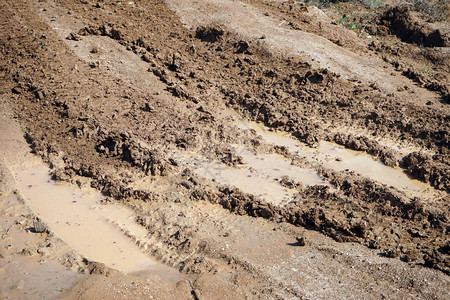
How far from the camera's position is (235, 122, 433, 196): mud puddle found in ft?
23.9

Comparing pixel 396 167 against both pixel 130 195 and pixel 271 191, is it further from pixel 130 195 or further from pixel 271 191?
pixel 130 195

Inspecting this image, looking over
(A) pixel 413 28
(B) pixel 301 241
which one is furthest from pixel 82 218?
(A) pixel 413 28

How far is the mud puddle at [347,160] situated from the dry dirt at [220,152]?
34 millimetres

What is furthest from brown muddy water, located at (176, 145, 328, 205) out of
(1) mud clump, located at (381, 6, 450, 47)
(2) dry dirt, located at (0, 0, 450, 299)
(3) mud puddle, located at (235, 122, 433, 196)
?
(1) mud clump, located at (381, 6, 450, 47)

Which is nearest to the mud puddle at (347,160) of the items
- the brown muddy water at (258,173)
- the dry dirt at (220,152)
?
the dry dirt at (220,152)

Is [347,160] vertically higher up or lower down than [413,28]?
lower down

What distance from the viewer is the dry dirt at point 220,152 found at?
529cm

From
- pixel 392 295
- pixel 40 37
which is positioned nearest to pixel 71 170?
pixel 40 37

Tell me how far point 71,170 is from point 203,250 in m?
2.74

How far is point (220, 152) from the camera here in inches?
301

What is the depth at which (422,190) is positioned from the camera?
7133 millimetres

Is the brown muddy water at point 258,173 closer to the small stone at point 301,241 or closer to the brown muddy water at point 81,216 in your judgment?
the small stone at point 301,241

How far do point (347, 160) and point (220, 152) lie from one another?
86.0 inches

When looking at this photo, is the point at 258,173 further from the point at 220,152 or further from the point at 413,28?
the point at 413,28
